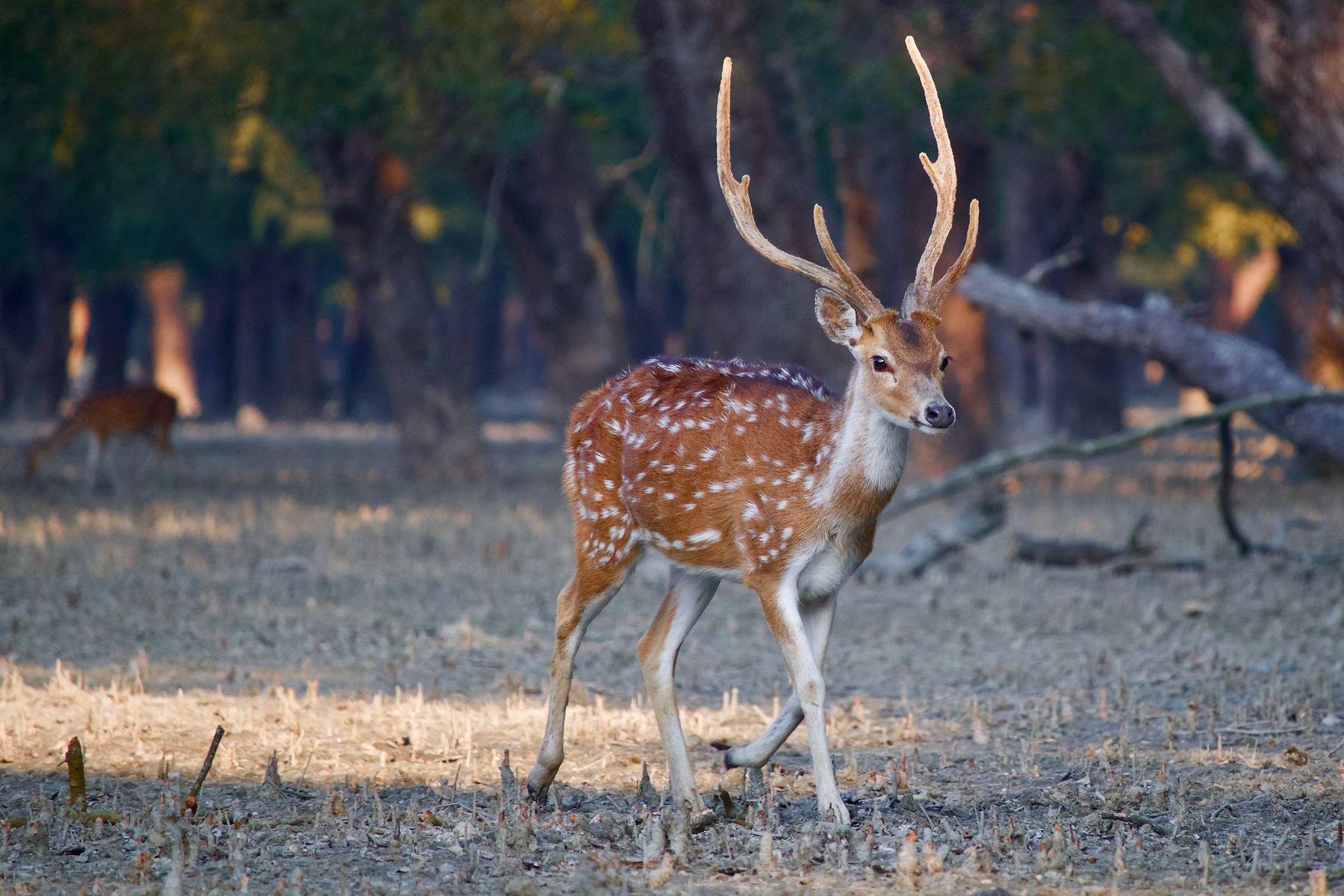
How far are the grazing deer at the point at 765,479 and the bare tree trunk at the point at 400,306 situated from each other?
38.8 feet

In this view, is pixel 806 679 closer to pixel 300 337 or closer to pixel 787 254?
pixel 787 254

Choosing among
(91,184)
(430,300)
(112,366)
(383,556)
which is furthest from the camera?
(112,366)

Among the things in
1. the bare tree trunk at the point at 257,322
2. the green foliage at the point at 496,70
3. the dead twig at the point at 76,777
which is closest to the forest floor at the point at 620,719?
the dead twig at the point at 76,777

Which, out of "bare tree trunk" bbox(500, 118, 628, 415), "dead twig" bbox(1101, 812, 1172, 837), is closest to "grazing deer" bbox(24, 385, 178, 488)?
"bare tree trunk" bbox(500, 118, 628, 415)

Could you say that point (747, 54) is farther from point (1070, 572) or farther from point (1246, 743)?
point (1246, 743)

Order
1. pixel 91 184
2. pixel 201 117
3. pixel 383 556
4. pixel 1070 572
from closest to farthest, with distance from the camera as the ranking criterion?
1. pixel 1070 572
2. pixel 383 556
3. pixel 201 117
4. pixel 91 184

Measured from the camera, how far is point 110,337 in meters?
37.5

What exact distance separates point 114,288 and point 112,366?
5.99 ft

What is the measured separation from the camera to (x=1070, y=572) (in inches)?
445

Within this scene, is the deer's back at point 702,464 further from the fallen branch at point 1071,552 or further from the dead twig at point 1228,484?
the fallen branch at point 1071,552

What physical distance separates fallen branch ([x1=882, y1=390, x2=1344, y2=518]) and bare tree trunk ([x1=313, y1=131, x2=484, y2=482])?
8.92 m

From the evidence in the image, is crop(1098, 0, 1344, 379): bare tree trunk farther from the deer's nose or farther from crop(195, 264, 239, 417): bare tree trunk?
crop(195, 264, 239, 417): bare tree trunk

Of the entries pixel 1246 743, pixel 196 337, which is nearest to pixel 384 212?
pixel 1246 743

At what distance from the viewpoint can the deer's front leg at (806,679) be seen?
5.35 metres
